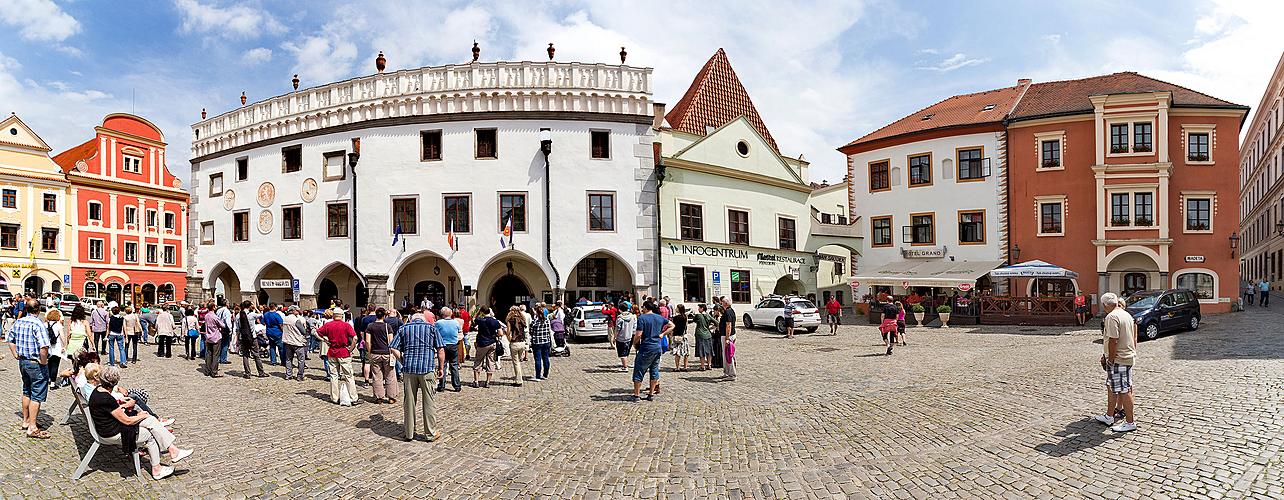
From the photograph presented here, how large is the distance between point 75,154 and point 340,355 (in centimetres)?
5734

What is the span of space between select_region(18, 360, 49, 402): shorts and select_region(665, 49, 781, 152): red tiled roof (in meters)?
34.7

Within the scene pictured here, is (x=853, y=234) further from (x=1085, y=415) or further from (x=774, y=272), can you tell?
(x=1085, y=415)

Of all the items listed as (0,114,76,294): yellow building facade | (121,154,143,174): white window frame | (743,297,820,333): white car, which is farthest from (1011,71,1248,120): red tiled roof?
(0,114,76,294): yellow building facade

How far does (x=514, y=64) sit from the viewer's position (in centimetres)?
2903

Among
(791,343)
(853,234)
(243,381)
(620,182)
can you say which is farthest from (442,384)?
(853,234)

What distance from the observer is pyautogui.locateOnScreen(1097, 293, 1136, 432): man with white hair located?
328 inches

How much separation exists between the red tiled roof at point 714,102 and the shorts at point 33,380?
3474cm

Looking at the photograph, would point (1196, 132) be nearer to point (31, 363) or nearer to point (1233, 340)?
point (1233, 340)

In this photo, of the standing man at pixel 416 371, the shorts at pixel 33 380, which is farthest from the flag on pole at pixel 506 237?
the standing man at pixel 416 371

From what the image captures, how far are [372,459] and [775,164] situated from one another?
94.3 ft

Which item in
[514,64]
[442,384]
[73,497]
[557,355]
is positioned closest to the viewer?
[73,497]

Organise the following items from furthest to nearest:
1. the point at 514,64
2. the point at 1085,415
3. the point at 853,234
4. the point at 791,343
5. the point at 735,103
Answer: the point at 735,103, the point at 853,234, the point at 514,64, the point at 791,343, the point at 1085,415

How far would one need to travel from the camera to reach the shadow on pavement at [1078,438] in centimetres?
778

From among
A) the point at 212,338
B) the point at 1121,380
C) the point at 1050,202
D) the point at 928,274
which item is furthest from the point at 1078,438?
the point at 1050,202
